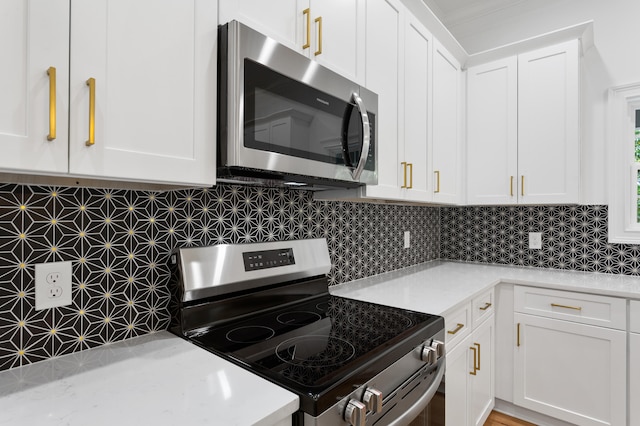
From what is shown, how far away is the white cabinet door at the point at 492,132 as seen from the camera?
2.42 meters

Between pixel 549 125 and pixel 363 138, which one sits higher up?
pixel 549 125

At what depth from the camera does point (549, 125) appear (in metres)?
2.29

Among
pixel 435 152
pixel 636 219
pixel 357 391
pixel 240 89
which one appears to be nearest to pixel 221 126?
pixel 240 89

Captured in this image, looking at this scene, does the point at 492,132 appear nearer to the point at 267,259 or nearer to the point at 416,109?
the point at 416,109

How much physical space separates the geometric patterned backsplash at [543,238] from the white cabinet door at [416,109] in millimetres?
1016

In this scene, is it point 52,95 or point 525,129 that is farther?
point 525,129

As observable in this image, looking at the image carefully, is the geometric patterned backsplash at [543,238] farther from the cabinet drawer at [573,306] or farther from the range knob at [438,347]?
the range knob at [438,347]

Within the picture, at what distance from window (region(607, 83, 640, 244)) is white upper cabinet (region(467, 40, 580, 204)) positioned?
0.35m

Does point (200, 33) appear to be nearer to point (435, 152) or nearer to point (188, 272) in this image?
point (188, 272)

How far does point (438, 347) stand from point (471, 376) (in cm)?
77

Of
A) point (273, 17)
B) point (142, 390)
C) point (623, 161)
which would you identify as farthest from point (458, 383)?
point (623, 161)

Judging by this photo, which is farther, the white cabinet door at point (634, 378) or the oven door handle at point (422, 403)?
the white cabinet door at point (634, 378)


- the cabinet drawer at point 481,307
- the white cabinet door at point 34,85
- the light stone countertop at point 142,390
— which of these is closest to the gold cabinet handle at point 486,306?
the cabinet drawer at point 481,307

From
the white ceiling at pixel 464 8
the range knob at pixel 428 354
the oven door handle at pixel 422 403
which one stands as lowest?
the oven door handle at pixel 422 403
